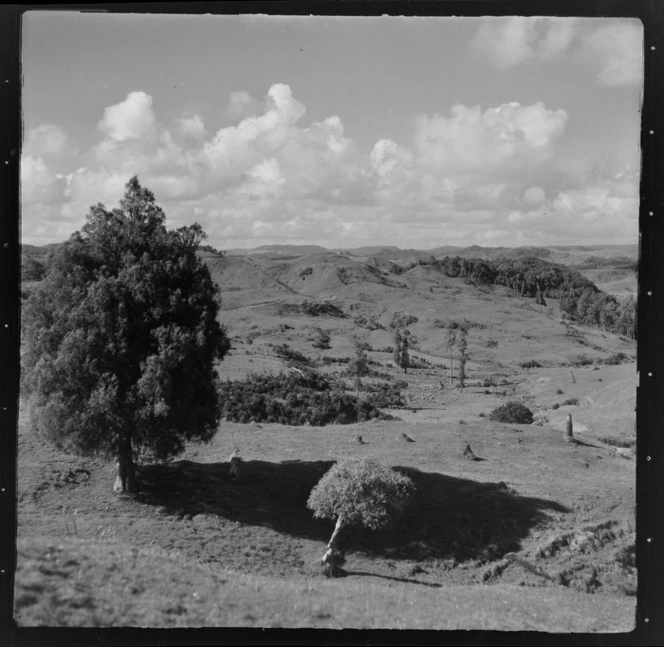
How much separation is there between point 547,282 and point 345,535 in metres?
83.2

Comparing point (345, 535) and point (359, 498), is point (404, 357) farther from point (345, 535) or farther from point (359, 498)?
point (359, 498)

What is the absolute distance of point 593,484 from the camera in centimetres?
1947

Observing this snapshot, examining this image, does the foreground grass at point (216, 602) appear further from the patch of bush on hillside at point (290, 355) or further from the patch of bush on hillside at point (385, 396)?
the patch of bush on hillside at point (290, 355)

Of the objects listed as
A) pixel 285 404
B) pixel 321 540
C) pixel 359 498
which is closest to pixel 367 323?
pixel 285 404

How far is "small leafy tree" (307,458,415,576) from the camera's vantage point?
15047 millimetres

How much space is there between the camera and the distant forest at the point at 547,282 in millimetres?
73188

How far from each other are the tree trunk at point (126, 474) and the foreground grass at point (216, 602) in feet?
13.4

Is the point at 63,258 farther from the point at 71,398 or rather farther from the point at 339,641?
the point at 339,641

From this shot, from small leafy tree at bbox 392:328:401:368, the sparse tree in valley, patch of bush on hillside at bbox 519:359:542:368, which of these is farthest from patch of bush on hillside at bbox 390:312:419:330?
the sparse tree in valley

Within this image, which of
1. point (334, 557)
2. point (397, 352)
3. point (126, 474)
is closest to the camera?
point (334, 557)

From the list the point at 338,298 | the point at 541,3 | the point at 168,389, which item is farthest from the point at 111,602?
the point at 338,298

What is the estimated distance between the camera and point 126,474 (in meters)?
15.5

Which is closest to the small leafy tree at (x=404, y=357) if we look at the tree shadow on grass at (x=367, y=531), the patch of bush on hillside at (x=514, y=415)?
the patch of bush on hillside at (x=514, y=415)

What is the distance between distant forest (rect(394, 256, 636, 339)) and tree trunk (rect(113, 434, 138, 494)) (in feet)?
183
